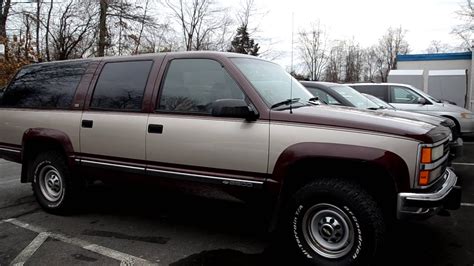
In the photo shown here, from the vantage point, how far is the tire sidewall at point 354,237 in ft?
10.5

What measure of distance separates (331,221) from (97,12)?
857 inches

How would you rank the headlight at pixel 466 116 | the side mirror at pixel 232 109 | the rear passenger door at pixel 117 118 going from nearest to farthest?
1. the side mirror at pixel 232 109
2. the rear passenger door at pixel 117 118
3. the headlight at pixel 466 116

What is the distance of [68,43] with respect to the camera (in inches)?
827

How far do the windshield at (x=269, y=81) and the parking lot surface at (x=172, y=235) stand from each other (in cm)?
106

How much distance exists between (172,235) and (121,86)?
1741 mm

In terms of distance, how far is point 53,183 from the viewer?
5.16 metres

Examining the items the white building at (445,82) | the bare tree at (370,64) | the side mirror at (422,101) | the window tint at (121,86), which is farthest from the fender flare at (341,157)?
the bare tree at (370,64)

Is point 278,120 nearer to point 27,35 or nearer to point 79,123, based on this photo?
point 79,123

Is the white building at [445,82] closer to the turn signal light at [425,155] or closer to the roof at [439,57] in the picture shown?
the roof at [439,57]

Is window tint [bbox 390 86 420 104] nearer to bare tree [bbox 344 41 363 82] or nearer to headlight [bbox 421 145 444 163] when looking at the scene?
headlight [bbox 421 145 444 163]

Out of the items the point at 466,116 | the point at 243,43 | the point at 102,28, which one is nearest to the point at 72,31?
the point at 102,28

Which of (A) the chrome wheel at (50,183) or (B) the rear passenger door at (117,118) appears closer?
(B) the rear passenger door at (117,118)

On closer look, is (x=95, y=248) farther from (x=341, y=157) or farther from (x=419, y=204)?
(x=419, y=204)

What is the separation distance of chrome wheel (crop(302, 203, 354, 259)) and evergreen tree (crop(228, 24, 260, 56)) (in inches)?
1093
